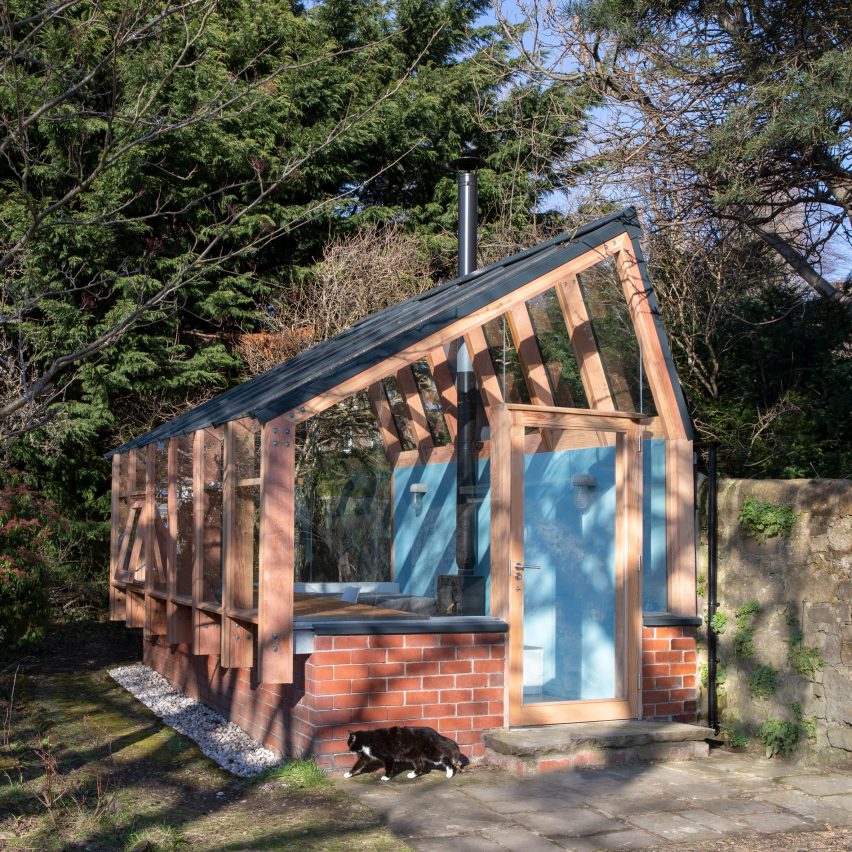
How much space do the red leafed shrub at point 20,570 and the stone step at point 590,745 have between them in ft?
16.3

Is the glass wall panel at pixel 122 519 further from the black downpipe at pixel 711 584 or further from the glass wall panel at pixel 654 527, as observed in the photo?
the black downpipe at pixel 711 584

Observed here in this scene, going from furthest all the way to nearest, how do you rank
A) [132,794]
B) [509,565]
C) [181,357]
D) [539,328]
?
1. [181,357]
2. [539,328]
3. [509,565]
4. [132,794]

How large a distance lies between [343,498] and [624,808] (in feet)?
9.46

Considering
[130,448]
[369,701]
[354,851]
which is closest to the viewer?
[354,851]

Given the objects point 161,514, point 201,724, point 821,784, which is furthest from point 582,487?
point 161,514

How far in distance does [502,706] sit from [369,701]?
39.0 inches

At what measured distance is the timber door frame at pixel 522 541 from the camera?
732 cm

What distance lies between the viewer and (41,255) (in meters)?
14.6

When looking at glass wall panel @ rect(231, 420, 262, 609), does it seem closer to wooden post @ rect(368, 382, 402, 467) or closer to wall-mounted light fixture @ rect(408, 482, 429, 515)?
wooden post @ rect(368, 382, 402, 467)

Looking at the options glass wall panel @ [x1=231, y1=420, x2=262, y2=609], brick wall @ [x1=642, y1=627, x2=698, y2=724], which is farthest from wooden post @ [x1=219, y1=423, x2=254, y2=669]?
brick wall @ [x1=642, y1=627, x2=698, y2=724]

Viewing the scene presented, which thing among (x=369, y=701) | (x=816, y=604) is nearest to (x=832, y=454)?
(x=816, y=604)

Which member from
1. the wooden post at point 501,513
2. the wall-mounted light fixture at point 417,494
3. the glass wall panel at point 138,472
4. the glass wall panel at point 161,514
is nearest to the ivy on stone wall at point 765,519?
the wooden post at point 501,513

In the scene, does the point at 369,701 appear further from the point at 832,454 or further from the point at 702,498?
the point at 832,454

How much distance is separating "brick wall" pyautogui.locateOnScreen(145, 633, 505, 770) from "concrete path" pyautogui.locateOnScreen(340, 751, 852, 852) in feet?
1.11
